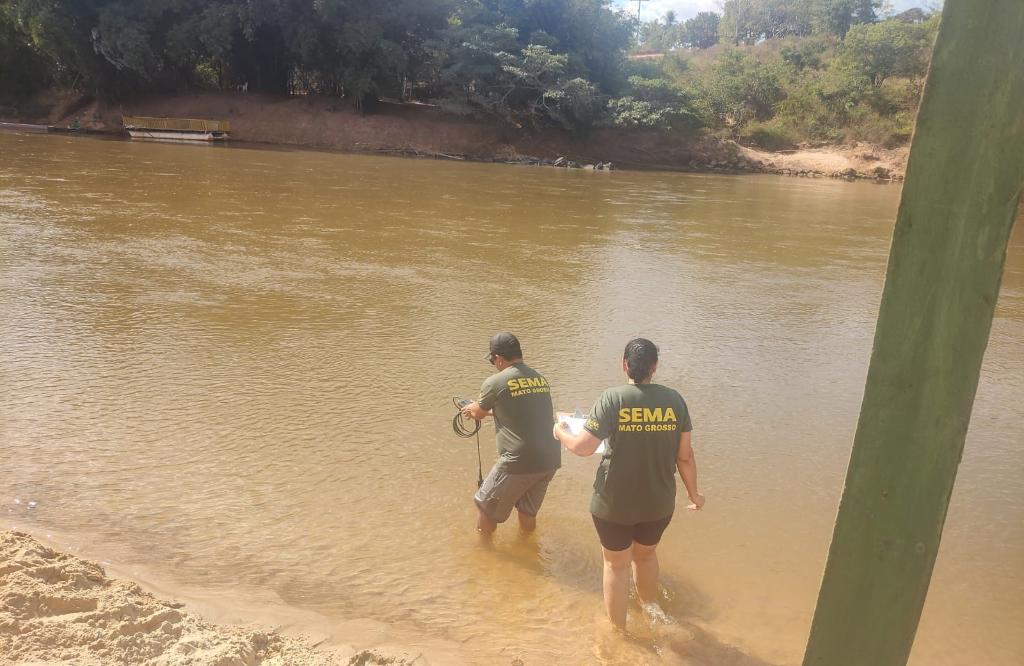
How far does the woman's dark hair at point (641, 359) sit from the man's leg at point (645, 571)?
3.09 ft

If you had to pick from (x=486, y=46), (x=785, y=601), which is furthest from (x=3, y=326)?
(x=486, y=46)

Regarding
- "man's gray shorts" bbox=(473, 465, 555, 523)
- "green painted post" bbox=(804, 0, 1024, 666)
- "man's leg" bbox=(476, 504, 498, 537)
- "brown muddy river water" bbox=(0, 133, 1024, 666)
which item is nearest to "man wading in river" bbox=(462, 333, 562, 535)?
"man's gray shorts" bbox=(473, 465, 555, 523)

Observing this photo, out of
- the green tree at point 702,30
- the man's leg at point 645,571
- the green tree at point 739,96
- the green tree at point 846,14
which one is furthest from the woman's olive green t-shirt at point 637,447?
the green tree at point 702,30

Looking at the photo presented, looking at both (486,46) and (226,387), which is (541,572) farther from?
(486,46)

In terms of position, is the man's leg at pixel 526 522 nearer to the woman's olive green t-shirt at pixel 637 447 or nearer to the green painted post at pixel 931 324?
the woman's olive green t-shirt at pixel 637 447

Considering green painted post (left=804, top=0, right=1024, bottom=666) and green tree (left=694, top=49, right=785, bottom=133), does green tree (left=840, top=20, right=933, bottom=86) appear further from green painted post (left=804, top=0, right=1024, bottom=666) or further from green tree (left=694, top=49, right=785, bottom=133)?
green painted post (left=804, top=0, right=1024, bottom=666)

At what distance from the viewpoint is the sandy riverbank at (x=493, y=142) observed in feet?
127

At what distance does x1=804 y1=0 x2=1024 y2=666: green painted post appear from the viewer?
176 centimetres

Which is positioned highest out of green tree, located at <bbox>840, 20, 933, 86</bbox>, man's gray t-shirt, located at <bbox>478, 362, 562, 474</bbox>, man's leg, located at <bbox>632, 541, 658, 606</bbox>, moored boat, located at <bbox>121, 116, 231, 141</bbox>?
green tree, located at <bbox>840, 20, 933, 86</bbox>

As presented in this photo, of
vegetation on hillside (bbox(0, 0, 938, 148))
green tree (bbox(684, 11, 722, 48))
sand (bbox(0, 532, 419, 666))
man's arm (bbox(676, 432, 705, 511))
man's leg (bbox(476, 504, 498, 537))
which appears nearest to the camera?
sand (bbox(0, 532, 419, 666))

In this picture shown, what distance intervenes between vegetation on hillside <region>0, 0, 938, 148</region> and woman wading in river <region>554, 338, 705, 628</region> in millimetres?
35594

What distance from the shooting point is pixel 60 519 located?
471cm

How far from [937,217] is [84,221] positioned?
1584cm

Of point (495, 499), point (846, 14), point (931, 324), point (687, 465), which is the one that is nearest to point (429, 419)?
point (495, 499)
